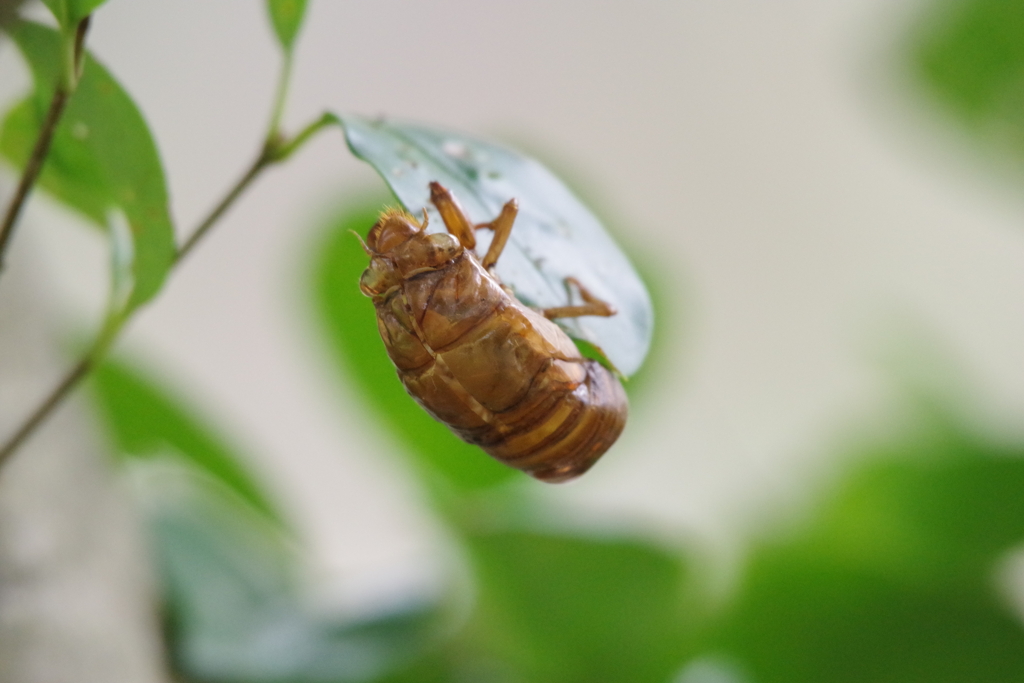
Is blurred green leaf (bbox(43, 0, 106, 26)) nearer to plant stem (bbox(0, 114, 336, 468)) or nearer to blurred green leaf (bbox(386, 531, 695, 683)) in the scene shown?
plant stem (bbox(0, 114, 336, 468))

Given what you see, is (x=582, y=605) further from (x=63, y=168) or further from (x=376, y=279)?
(x=63, y=168)

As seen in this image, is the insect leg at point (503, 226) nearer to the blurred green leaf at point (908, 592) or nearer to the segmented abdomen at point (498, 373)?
the segmented abdomen at point (498, 373)

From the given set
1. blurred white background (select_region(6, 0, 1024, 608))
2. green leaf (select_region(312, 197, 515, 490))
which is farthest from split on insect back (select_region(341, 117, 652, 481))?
blurred white background (select_region(6, 0, 1024, 608))

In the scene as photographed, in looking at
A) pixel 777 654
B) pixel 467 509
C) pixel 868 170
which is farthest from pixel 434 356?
pixel 868 170

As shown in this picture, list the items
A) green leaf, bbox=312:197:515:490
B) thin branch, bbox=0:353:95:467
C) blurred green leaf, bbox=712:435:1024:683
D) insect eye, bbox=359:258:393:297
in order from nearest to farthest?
1. thin branch, bbox=0:353:95:467
2. insect eye, bbox=359:258:393:297
3. blurred green leaf, bbox=712:435:1024:683
4. green leaf, bbox=312:197:515:490

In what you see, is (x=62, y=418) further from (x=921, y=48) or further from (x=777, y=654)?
(x=921, y=48)

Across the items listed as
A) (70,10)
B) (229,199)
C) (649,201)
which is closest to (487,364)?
(229,199)

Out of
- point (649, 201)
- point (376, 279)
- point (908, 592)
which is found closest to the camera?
point (376, 279)

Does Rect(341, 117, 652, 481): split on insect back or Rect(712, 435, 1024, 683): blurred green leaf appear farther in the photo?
Rect(712, 435, 1024, 683): blurred green leaf
